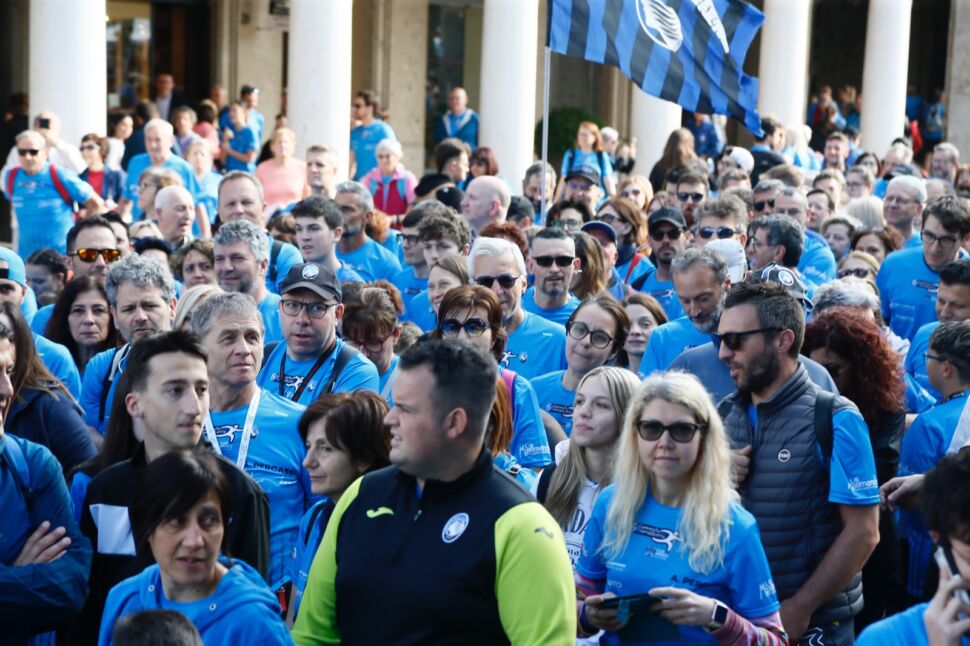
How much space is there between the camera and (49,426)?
5.39m

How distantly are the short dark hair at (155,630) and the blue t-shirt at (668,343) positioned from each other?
371cm

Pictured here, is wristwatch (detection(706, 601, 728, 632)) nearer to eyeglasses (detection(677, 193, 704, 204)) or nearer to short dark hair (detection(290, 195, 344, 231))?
short dark hair (detection(290, 195, 344, 231))

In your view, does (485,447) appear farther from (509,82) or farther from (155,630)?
(509,82)

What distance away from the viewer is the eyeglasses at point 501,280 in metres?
7.67

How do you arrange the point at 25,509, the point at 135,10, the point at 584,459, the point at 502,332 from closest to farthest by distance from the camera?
the point at 25,509
the point at 584,459
the point at 502,332
the point at 135,10

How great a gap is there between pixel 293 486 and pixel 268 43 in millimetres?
19340

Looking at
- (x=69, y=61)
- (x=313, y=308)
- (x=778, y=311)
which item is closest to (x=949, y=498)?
(x=778, y=311)

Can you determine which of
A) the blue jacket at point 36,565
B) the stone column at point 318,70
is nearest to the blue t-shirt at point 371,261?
the blue jacket at point 36,565

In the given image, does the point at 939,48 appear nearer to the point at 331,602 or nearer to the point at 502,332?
the point at 502,332

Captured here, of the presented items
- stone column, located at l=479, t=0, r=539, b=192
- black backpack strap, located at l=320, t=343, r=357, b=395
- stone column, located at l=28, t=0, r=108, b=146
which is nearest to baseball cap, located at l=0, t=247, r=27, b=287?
black backpack strap, located at l=320, t=343, r=357, b=395

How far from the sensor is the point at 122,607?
4.09 meters

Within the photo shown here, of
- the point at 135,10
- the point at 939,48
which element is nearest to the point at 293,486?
the point at 135,10

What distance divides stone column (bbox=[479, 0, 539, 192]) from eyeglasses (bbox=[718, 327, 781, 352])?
14365 mm

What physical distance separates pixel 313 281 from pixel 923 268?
454 centimetres
